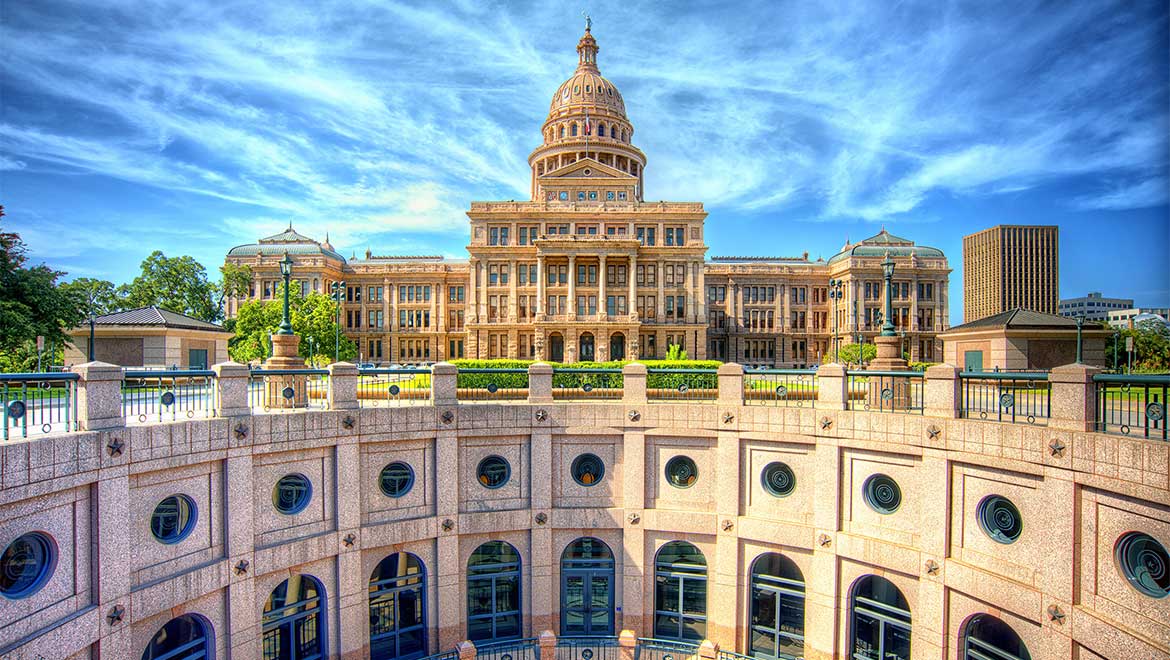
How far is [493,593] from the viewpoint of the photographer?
48.9 ft

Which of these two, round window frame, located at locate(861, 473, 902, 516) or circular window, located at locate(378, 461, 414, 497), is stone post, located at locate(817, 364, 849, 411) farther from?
circular window, located at locate(378, 461, 414, 497)

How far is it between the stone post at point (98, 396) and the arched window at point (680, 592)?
41.9 ft

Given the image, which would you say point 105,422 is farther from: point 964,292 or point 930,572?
point 964,292

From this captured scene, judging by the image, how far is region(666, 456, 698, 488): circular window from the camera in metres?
15.0

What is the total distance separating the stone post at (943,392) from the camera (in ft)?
39.3

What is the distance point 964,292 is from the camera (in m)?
133

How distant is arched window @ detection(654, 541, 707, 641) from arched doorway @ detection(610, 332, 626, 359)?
1754 inches

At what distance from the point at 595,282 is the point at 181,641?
5063cm

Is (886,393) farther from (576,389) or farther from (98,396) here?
(98,396)

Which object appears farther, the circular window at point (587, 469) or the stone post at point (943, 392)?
the circular window at point (587, 469)

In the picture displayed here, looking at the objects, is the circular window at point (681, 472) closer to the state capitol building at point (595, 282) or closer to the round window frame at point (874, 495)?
the round window frame at point (874, 495)

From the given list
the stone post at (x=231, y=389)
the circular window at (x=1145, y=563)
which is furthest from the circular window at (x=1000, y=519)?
the stone post at (x=231, y=389)

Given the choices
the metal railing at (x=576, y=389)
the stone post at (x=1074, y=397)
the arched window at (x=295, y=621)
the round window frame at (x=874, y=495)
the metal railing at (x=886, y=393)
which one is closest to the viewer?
the stone post at (x=1074, y=397)

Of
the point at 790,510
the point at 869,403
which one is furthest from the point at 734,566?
the point at 869,403
